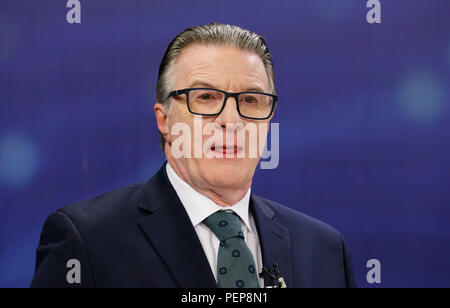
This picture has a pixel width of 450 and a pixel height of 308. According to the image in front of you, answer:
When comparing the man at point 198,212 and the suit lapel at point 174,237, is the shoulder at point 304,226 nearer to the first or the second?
the man at point 198,212

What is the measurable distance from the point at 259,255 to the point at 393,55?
1294 mm

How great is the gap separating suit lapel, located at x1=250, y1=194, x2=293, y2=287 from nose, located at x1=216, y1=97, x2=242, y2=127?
0.34 meters

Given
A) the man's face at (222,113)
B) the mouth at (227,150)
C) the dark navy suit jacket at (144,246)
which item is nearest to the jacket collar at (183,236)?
the dark navy suit jacket at (144,246)

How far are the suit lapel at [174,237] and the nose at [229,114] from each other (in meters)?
0.29

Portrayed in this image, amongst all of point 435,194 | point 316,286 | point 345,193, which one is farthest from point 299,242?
point 435,194

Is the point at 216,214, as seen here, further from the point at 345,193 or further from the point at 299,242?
the point at 345,193

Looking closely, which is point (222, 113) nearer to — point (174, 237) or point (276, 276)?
point (174, 237)

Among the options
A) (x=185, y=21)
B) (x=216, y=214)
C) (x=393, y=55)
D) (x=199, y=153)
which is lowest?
(x=216, y=214)

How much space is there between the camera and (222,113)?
5.38 feet

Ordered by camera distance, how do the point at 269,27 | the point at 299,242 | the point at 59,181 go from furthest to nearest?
the point at 269,27 < the point at 59,181 < the point at 299,242

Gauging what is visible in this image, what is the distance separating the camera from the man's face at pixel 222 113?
164 cm

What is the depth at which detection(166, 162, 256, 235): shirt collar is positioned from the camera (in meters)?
1.68

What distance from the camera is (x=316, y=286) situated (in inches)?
68.7

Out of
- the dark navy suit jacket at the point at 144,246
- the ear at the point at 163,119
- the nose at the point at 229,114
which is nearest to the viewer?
the dark navy suit jacket at the point at 144,246
